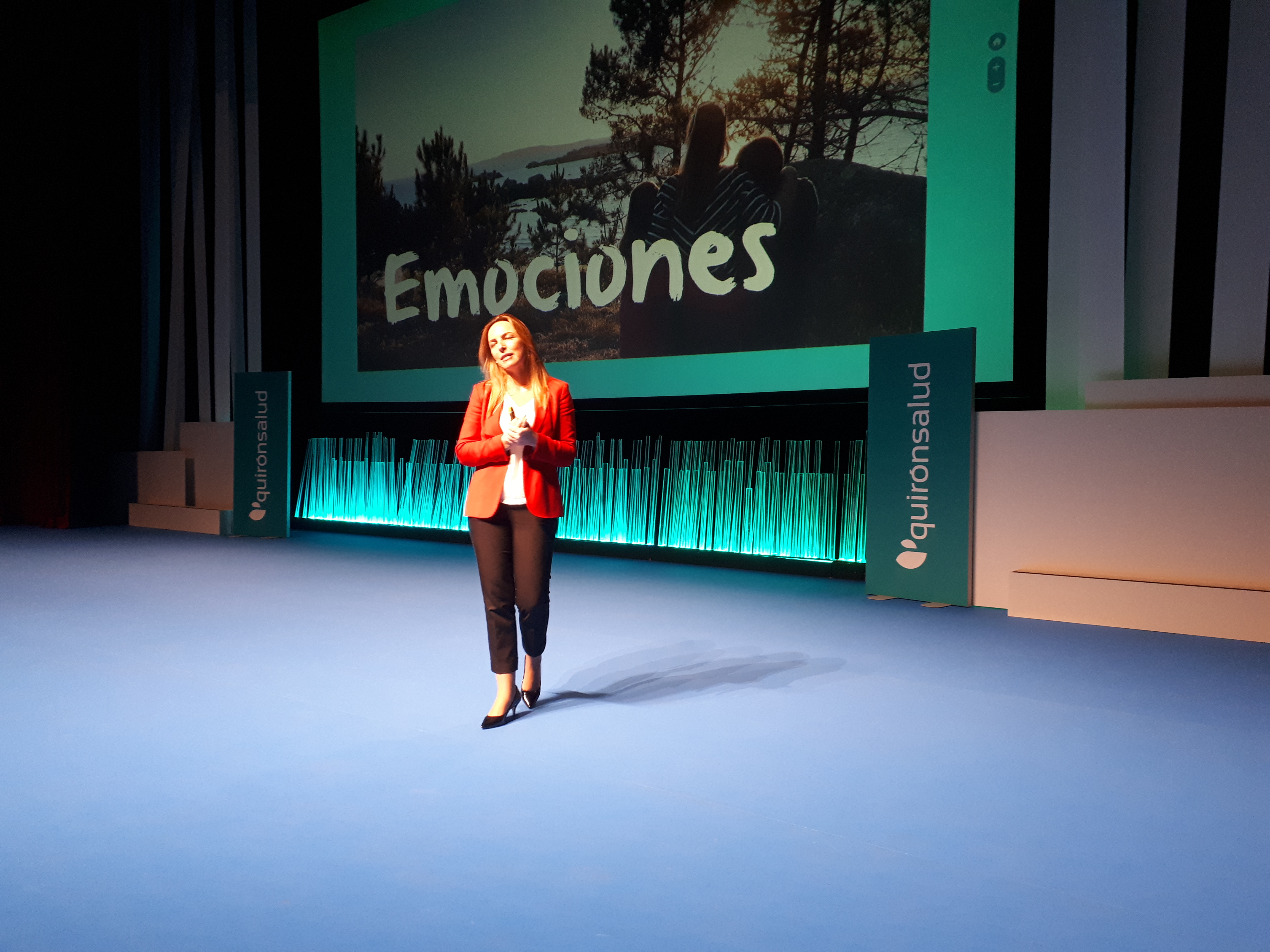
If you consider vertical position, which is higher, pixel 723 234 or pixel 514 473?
pixel 723 234

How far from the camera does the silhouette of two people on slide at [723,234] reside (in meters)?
5.67

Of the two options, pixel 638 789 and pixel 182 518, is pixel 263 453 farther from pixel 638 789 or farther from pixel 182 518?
pixel 638 789

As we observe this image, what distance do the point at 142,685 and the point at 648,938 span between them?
2302 millimetres

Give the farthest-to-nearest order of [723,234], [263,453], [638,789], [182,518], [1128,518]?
[182,518]
[263,453]
[723,234]
[1128,518]
[638,789]

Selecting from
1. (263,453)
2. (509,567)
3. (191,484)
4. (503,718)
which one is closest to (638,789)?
(503,718)

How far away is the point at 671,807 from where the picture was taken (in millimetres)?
2104

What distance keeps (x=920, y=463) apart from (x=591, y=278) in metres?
2.83

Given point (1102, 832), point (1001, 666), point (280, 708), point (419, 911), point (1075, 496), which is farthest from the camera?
point (1075, 496)

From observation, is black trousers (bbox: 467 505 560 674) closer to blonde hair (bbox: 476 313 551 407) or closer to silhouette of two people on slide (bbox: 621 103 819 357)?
blonde hair (bbox: 476 313 551 407)

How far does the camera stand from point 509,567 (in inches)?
105

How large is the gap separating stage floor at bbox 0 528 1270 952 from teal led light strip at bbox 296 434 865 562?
1.54 metres

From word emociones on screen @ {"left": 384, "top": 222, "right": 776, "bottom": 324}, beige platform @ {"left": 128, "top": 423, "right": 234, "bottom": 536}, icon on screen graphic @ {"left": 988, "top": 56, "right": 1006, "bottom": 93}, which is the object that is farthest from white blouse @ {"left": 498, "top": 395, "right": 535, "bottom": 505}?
beige platform @ {"left": 128, "top": 423, "right": 234, "bottom": 536}

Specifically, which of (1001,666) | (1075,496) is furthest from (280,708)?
(1075,496)

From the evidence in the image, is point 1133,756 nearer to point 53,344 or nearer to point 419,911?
point 419,911
